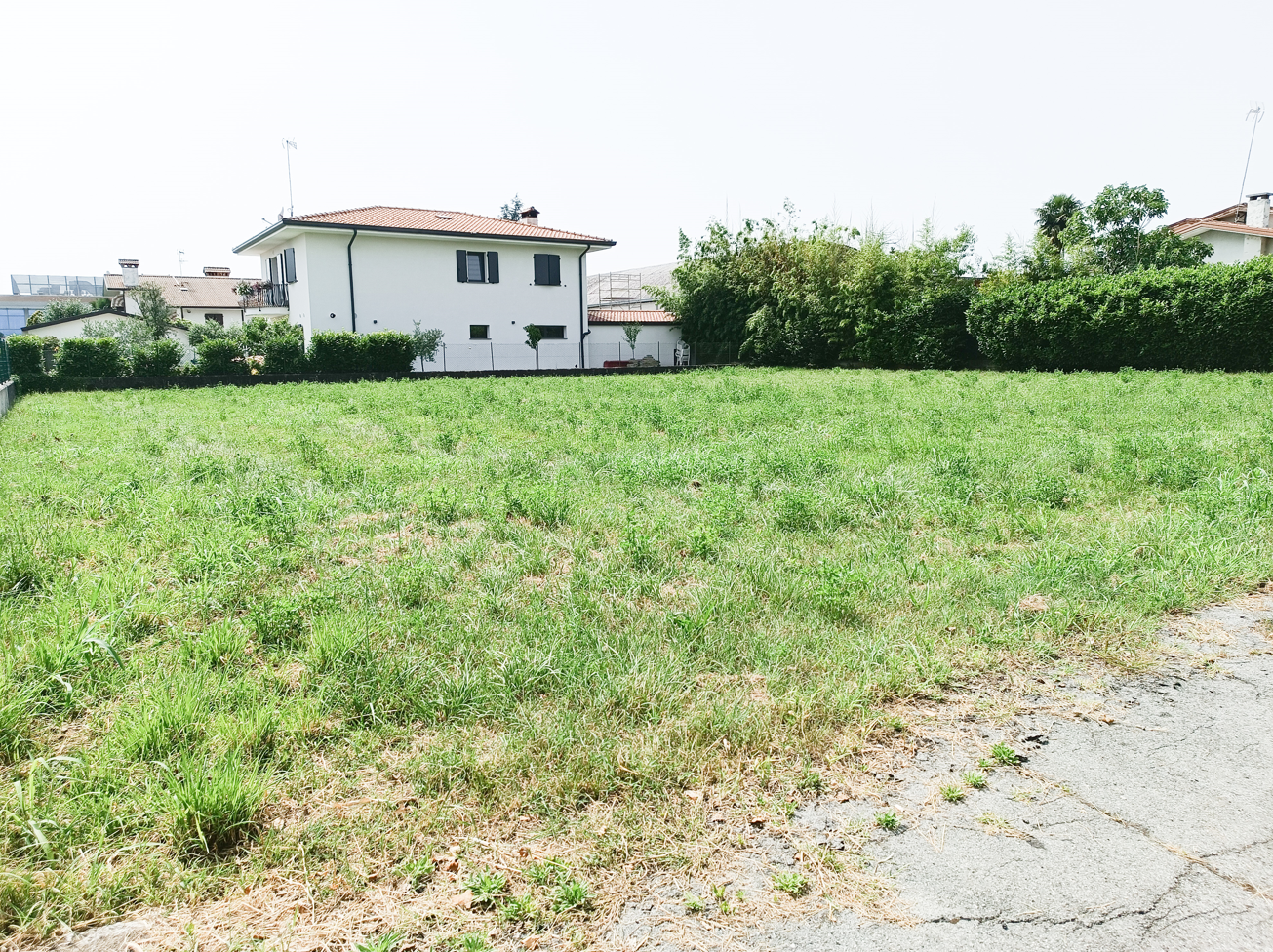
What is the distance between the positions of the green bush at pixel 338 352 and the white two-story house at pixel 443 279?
4.19 meters

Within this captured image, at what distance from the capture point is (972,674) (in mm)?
3146

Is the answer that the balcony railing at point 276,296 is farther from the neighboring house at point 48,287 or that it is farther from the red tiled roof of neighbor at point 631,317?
the neighboring house at point 48,287

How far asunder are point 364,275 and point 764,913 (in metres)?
27.8

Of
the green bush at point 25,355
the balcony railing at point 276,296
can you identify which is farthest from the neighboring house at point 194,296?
the green bush at point 25,355

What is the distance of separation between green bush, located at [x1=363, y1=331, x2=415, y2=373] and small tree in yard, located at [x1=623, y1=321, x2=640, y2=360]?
10574 mm

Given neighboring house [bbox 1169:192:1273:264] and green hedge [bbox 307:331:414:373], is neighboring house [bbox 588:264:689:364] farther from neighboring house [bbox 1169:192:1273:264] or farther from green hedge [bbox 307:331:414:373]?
neighboring house [bbox 1169:192:1273:264]

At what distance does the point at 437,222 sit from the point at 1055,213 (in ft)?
94.4

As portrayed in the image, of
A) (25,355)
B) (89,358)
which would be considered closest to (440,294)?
(89,358)

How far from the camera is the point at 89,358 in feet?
64.1

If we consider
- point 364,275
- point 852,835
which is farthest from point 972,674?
point 364,275

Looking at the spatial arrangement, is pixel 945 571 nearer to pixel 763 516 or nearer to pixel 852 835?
pixel 763 516

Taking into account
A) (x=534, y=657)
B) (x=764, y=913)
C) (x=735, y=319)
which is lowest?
(x=764, y=913)

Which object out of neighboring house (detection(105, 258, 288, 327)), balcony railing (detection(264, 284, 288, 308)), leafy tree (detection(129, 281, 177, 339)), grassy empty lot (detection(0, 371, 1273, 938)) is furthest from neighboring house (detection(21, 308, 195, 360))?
grassy empty lot (detection(0, 371, 1273, 938))

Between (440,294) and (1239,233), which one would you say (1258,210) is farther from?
(440,294)
